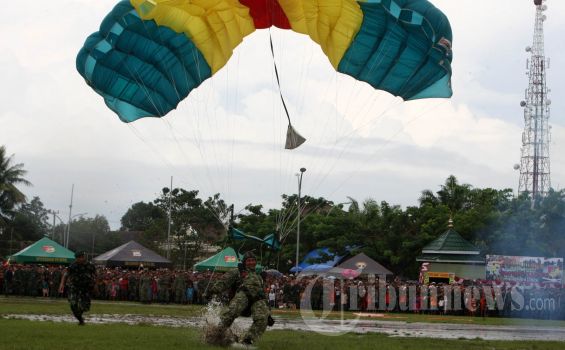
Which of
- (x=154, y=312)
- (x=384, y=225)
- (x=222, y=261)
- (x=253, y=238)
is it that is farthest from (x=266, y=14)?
(x=384, y=225)

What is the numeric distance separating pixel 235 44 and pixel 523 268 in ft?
74.0

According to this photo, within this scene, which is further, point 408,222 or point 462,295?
point 408,222

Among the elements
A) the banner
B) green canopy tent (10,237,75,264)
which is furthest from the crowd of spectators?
green canopy tent (10,237,75,264)

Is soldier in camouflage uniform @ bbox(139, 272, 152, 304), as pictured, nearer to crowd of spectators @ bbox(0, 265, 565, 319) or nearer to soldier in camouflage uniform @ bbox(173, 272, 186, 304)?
crowd of spectators @ bbox(0, 265, 565, 319)

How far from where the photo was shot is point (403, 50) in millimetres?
17016

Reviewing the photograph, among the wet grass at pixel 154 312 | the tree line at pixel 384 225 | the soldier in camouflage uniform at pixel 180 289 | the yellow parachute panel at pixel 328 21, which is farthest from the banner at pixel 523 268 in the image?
the yellow parachute panel at pixel 328 21

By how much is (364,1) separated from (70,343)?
8.21m

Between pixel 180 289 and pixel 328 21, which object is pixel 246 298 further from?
pixel 180 289

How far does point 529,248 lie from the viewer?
3875cm

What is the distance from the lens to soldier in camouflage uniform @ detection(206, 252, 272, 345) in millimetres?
12013

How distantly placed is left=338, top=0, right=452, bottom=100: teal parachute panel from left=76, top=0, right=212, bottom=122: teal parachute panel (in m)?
3.50

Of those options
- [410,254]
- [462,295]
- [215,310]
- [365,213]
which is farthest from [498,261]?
[215,310]

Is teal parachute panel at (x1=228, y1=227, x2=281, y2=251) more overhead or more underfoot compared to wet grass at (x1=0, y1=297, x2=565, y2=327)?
more overhead

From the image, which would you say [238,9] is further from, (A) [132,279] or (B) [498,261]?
(B) [498,261]
